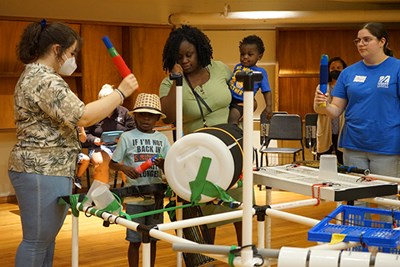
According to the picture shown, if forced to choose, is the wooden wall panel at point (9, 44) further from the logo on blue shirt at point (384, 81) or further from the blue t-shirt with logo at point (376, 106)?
the logo on blue shirt at point (384, 81)

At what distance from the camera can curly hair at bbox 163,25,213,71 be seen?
3852mm

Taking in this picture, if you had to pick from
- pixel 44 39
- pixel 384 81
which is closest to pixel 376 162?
pixel 384 81

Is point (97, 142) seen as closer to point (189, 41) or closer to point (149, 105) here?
point (149, 105)

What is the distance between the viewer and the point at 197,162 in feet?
10.3

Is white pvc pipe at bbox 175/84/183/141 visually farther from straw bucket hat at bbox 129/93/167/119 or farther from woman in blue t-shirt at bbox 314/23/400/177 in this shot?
woman in blue t-shirt at bbox 314/23/400/177

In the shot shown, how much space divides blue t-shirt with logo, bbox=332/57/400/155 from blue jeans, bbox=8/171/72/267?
1827 mm

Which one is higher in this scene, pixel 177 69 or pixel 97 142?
pixel 177 69

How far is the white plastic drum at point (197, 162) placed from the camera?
3.11 m

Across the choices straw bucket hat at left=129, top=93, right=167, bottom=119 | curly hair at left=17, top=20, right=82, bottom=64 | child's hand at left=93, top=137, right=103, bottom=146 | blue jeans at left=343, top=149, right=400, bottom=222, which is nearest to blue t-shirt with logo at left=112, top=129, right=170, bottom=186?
straw bucket hat at left=129, top=93, right=167, bottom=119

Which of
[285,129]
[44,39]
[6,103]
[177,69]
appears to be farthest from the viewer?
[285,129]

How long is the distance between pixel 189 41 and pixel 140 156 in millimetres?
716

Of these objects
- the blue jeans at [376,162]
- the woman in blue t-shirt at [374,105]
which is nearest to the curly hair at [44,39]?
the woman in blue t-shirt at [374,105]

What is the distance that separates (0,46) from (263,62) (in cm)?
360

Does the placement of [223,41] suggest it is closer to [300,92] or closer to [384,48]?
[300,92]
